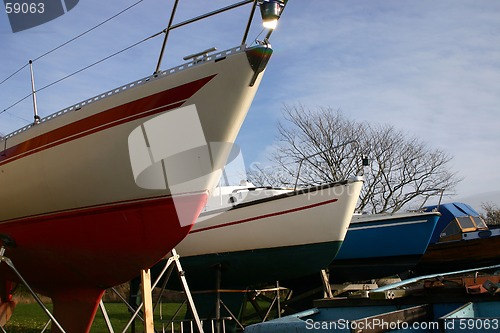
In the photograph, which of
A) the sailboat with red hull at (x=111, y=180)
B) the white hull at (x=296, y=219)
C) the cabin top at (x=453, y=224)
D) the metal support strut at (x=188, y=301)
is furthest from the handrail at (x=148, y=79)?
the cabin top at (x=453, y=224)

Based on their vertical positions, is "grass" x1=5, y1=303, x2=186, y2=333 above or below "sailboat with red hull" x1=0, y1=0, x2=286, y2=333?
below

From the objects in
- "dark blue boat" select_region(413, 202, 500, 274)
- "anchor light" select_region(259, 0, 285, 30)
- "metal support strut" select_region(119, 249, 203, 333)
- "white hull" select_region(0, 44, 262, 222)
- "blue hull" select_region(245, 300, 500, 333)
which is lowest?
"blue hull" select_region(245, 300, 500, 333)

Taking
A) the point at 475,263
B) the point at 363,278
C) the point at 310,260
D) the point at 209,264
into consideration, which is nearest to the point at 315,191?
the point at 310,260

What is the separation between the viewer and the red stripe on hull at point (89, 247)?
5219mm

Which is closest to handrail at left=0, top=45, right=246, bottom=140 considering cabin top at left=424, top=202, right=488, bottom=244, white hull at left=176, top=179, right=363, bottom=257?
white hull at left=176, top=179, right=363, bottom=257

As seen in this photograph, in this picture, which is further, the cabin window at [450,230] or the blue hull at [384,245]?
the cabin window at [450,230]

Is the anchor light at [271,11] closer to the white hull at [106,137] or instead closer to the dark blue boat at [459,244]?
the white hull at [106,137]

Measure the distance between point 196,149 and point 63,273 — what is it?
7.40ft

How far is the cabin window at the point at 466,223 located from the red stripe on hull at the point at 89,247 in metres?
8.46

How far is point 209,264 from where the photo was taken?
8.72 m

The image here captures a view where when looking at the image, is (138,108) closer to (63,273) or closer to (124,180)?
(124,180)

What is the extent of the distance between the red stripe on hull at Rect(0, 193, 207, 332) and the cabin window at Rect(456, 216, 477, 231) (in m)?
8.46

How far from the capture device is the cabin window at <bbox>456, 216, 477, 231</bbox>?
1191 centimetres

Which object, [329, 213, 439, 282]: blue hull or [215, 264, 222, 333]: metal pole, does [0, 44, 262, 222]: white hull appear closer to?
[215, 264, 222, 333]: metal pole
